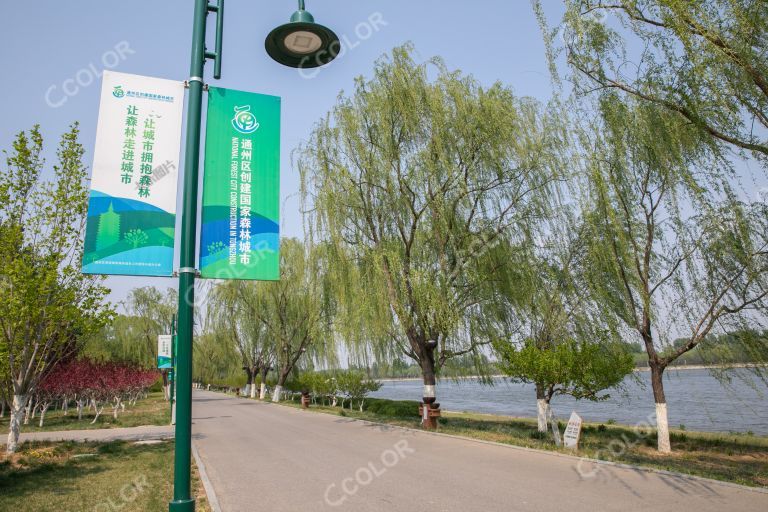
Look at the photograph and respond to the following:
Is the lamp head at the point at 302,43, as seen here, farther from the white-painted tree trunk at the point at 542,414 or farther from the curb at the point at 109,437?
the white-painted tree trunk at the point at 542,414

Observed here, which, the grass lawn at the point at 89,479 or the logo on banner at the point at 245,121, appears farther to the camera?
the grass lawn at the point at 89,479

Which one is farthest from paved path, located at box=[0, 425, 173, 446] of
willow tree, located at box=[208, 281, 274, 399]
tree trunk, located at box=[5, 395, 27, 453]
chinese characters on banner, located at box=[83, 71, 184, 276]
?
willow tree, located at box=[208, 281, 274, 399]

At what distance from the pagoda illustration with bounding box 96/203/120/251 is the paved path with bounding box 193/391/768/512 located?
13.8 ft

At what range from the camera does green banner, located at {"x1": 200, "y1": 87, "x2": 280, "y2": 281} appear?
413cm

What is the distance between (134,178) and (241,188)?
2.88 feet

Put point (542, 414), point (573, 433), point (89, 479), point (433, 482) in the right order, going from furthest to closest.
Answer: point (542, 414) < point (573, 433) < point (89, 479) < point (433, 482)

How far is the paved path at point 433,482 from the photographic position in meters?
6.28

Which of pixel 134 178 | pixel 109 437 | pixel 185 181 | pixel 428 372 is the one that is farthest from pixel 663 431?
pixel 109 437

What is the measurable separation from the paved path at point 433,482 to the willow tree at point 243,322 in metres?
19.5

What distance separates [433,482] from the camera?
24.9 ft

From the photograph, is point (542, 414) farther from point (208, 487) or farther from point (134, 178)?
point (134, 178)

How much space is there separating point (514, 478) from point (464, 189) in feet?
28.9

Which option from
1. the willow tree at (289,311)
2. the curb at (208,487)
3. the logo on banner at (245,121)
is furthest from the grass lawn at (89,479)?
the willow tree at (289,311)

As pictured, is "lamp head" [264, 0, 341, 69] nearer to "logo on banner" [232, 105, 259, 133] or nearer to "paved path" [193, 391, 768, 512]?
"logo on banner" [232, 105, 259, 133]
